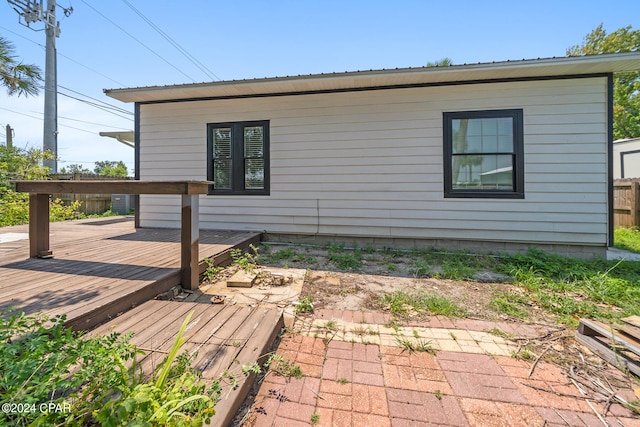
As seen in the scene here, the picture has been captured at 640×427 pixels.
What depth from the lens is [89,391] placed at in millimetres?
1139

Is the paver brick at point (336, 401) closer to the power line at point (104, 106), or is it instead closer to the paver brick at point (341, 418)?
the paver brick at point (341, 418)

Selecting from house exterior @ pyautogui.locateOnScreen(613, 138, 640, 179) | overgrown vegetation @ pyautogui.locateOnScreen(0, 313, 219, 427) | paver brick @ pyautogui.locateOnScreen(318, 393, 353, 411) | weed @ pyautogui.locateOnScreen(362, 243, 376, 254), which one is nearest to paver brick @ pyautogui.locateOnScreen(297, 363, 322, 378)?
paver brick @ pyautogui.locateOnScreen(318, 393, 353, 411)

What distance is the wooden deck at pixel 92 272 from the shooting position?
1954mm

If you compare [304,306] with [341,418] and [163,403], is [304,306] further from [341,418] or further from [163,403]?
Answer: [163,403]

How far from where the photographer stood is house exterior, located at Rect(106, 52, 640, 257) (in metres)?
4.32

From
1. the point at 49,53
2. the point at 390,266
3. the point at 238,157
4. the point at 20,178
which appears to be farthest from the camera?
the point at 49,53

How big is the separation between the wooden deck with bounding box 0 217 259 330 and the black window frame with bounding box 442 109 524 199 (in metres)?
3.63

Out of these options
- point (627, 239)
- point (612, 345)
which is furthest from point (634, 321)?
point (627, 239)

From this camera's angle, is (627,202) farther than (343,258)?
Yes

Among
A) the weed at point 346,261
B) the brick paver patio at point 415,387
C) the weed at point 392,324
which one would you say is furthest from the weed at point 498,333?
the weed at point 346,261

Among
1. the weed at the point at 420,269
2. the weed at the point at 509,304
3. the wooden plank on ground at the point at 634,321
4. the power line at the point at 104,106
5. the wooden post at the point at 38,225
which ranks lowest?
the weed at the point at 509,304

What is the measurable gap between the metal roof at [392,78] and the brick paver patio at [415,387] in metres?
3.77

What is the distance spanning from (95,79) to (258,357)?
2010cm

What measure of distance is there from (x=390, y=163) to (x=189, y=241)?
3509mm
